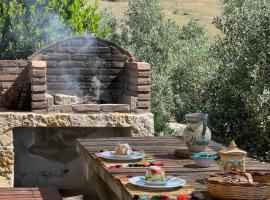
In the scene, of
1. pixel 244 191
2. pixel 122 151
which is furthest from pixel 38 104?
pixel 244 191

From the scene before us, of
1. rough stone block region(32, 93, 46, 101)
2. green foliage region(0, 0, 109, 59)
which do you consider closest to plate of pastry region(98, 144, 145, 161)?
rough stone block region(32, 93, 46, 101)

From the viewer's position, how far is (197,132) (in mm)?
3902

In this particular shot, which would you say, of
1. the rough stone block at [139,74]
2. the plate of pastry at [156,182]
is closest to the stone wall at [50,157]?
the rough stone block at [139,74]

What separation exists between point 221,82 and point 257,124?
112 centimetres

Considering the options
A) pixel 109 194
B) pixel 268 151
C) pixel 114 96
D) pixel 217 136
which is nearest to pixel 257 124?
pixel 268 151

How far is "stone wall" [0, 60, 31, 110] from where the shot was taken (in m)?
6.48

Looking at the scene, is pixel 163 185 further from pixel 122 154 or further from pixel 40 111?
pixel 40 111

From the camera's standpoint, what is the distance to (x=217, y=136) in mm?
8719

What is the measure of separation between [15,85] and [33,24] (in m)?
1.76

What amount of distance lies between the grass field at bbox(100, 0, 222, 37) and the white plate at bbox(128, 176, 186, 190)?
26.5 m

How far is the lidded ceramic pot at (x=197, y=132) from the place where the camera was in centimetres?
389

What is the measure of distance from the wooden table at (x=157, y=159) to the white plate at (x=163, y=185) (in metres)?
0.07

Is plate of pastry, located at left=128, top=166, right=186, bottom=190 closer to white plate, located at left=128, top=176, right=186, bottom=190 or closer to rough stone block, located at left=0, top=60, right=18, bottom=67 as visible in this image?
white plate, located at left=128, top=176, right=186, bottom=190

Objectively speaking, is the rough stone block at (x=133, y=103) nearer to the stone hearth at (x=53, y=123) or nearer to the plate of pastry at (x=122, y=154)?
the stone hearth at (x=53, y=123)
